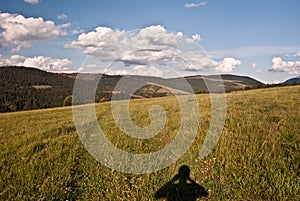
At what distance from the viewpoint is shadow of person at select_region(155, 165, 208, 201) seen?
5258 millimetres

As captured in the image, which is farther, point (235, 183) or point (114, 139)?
point (114, 139)

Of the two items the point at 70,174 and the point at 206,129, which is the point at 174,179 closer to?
the point at 70,174

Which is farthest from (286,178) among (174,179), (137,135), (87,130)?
(87,130)

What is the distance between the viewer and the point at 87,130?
1241 cm

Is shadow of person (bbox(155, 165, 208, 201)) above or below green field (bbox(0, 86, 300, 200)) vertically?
below

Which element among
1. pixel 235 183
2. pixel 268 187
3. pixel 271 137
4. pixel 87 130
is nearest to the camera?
pixel 268 187

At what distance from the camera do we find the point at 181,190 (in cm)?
553

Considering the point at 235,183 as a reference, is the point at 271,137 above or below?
above

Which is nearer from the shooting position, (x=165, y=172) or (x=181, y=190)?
(x=181, y=190)

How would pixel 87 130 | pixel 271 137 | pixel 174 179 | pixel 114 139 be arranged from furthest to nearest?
pixel 87 130 < pixel 114 139 < pixel 271 137 < pixel 174 179

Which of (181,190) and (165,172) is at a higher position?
(165,172)

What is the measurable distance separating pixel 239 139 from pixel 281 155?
160 centimetres

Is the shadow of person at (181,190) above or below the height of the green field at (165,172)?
below

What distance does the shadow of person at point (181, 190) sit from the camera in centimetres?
526
